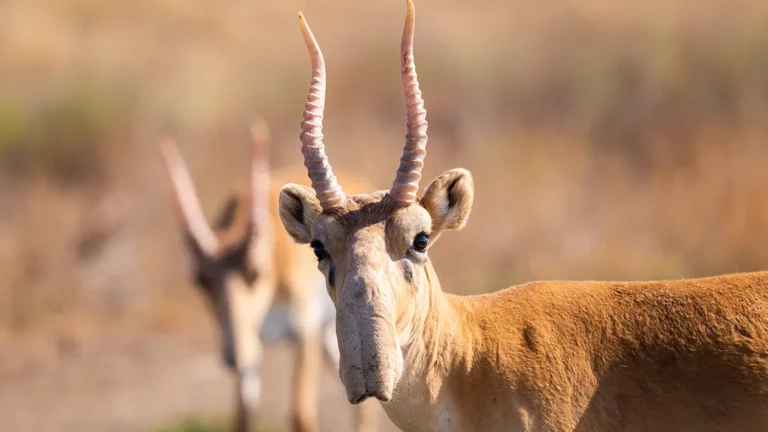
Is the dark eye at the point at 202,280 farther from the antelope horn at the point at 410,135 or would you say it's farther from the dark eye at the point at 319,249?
the antelope horn at the point at 410,135

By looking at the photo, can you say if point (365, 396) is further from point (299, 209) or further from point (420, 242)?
point (299, 209)

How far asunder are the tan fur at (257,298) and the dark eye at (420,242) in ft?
18.1

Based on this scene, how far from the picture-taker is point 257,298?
37.2 feet

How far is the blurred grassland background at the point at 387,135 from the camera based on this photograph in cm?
1753

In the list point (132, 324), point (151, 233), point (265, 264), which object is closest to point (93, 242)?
point (151, 233)

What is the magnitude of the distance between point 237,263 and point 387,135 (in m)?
10.2

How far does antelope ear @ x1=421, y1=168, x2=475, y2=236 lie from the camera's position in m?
6.04

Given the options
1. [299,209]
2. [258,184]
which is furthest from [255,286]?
[299,209]

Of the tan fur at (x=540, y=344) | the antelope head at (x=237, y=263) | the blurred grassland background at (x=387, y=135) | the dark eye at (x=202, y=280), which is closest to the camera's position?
the tan fur at (x=540, y=344)

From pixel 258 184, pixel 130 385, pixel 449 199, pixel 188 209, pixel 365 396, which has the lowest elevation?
pixel 130 385

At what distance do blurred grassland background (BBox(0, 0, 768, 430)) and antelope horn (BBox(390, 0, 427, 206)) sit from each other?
35.4ft

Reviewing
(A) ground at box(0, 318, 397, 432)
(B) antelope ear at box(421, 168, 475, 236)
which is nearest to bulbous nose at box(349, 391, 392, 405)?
(B) antelope ear at box(421, 168, 475, 236)

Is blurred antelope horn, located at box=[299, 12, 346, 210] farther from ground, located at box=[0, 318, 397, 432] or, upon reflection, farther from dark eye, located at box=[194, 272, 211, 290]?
ground, located at box=[0, 318, 397, 432]

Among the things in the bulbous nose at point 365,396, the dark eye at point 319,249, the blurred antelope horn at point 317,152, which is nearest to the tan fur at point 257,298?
the dark eye at point 319,249
